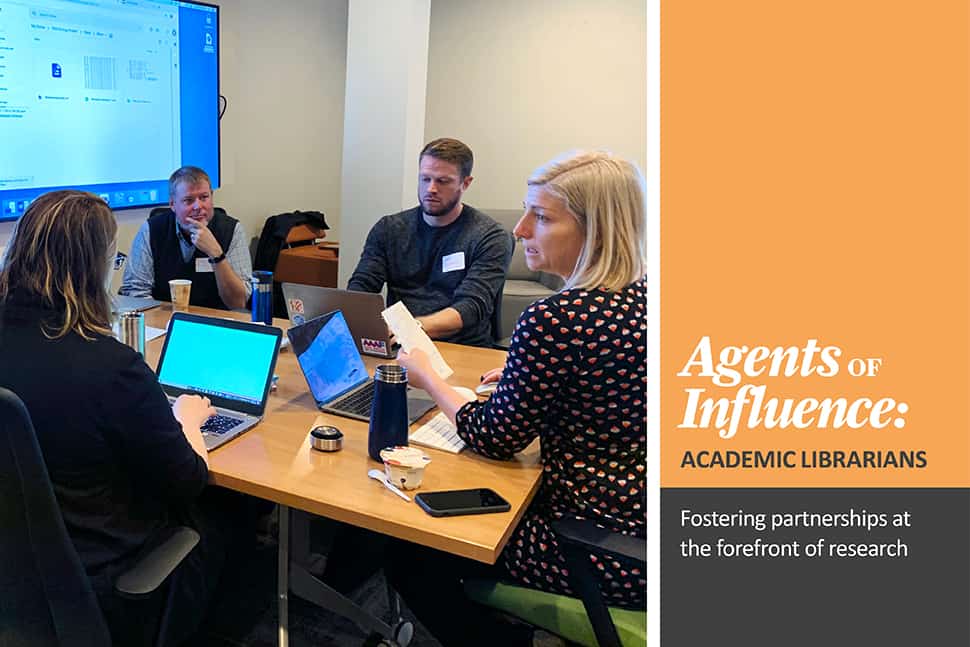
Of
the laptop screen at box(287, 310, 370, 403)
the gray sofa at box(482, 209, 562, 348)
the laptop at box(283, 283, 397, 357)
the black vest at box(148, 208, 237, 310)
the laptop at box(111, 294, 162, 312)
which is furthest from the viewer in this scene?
the gray sofa at box(482, 209, 562, 348)

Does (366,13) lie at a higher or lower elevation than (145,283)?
higher

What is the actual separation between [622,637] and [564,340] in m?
0.55

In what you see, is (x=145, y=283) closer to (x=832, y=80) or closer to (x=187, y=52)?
(x=187, y=52)

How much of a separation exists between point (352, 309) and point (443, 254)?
0.71m

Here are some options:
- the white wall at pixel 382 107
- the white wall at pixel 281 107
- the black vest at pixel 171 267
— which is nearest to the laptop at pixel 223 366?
the black vest at pixel 171 267

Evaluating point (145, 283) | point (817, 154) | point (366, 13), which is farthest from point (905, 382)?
point (366, 13)

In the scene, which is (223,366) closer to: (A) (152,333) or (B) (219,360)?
(B) (219,360)

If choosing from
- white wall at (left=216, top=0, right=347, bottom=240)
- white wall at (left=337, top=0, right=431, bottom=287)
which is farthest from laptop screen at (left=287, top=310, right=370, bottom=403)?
white wall at (left=216, top=0, right=347, bottom=240)

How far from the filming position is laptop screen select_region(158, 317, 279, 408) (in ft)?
5.82

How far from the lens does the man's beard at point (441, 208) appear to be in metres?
2.82

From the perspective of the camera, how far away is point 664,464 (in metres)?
0.82

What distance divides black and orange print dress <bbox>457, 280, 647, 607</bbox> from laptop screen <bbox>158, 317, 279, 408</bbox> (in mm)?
508

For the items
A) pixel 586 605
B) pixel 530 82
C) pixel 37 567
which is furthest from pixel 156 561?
pixel 530 82

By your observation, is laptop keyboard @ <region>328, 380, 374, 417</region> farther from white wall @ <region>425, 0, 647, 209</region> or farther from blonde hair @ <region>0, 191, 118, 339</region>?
white wall @ <region>425, 0, 647, 209</region>
